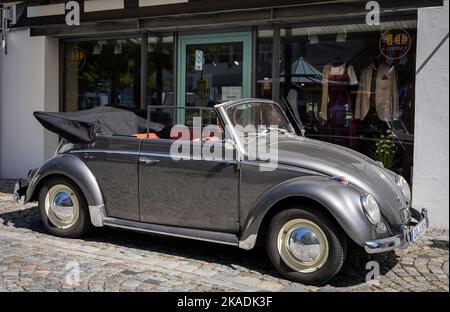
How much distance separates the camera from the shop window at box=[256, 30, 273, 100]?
7.90 meters

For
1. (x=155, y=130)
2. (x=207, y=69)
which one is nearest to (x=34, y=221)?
(x=155, y=130)

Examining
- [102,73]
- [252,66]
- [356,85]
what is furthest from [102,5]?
[356,85]

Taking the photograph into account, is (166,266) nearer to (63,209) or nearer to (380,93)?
(63,209)

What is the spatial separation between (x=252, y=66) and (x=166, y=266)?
4.21 meters

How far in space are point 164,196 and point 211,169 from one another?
587 millimetres

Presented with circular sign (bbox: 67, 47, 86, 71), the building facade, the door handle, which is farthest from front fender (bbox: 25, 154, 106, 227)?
circular sign (bbox: 67, 47, 86, 71)

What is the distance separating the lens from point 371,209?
405 centimetres

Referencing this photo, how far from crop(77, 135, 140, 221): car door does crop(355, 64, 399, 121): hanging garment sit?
3.66m

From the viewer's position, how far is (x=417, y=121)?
645 cm

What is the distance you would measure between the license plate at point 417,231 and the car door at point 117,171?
258 cm

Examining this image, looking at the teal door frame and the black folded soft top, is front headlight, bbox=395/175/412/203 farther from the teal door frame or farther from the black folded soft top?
the teal door frame

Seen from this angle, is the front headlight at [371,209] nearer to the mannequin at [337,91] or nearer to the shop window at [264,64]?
the mannequin at [337,91]

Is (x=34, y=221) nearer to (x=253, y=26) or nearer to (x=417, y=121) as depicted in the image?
(x=253, y=26)

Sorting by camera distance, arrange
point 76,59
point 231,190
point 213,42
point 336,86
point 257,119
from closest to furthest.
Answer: point 231,190 → point 257,119 → point 336,86 → point 213,42 → point 76,59
